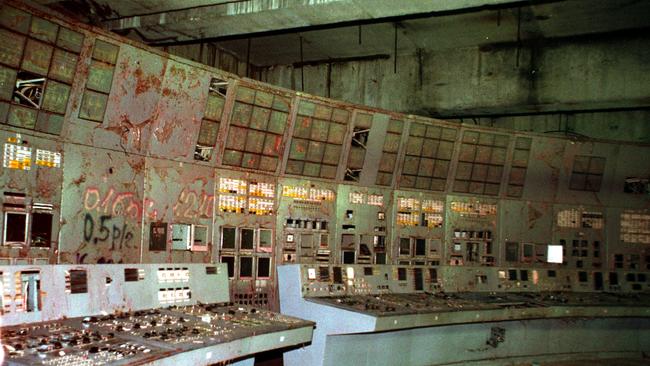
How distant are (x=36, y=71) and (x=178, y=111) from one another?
A: 118 centimetres

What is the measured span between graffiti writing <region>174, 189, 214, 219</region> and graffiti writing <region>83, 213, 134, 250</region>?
18.7 inches

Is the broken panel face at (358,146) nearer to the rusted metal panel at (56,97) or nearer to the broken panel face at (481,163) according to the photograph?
the broken panel face at (481,163)

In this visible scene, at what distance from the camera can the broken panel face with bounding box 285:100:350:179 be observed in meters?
5.89

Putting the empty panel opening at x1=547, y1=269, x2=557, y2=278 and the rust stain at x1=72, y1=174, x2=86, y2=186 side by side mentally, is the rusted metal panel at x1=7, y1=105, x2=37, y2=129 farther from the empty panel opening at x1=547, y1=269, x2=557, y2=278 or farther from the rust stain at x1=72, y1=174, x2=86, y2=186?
the empty panel opening at x1=547, y1=269, x2=557, y2=278

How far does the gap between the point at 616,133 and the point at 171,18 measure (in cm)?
640

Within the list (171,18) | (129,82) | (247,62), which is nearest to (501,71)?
(247,62)

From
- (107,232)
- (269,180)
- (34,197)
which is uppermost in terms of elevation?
(269,180)

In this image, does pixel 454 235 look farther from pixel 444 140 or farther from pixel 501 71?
pixel 501 71

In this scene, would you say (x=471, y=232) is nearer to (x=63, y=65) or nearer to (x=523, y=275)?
(x=523, y=275)

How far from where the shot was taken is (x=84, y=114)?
4.37 meters

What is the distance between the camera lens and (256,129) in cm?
557

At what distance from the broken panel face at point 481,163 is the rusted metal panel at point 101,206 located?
371 cm

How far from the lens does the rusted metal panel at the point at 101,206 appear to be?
4.36 meters

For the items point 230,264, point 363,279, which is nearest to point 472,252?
point 363,279
